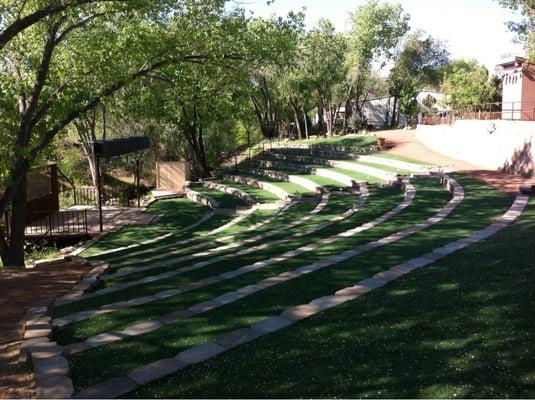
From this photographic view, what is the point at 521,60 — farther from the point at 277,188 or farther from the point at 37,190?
the point at 37,190

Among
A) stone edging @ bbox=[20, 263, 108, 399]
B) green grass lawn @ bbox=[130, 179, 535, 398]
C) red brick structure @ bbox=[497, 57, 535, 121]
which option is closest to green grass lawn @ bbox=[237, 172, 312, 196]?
red brick structure @ bbox=[497, 57, 535, 121]

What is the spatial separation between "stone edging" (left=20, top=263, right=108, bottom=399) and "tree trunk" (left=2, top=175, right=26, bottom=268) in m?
8.22

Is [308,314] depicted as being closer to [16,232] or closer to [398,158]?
[16,232]

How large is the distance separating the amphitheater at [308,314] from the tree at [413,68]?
121 ft

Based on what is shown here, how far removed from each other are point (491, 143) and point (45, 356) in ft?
69.7

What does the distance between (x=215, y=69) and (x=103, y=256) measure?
23.0 feet

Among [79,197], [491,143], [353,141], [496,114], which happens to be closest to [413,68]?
[353,141]

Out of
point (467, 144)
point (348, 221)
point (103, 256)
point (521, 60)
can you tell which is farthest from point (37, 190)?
point (521, 60)

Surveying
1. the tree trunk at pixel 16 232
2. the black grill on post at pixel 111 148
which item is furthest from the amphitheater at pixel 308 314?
the black grill on post at pixel 111 148

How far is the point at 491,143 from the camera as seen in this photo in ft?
73.0

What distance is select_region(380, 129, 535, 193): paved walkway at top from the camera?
17703mm

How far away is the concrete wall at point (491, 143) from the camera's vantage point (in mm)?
19000

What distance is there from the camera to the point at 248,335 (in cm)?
597

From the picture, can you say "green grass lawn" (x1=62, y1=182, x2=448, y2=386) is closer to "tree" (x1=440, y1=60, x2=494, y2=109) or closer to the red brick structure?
the red brick structure
